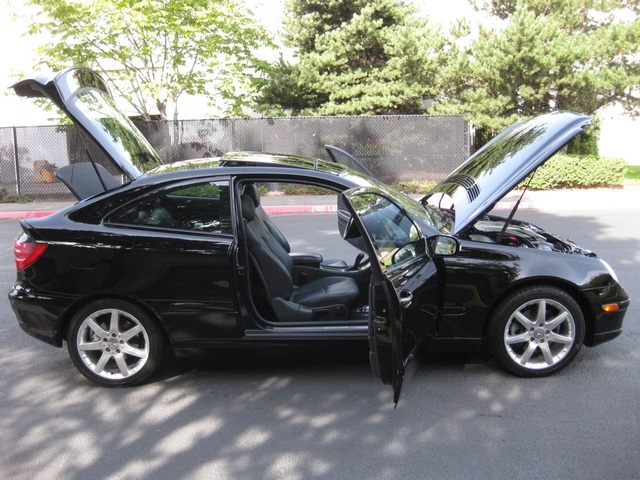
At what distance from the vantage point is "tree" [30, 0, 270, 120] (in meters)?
17.4

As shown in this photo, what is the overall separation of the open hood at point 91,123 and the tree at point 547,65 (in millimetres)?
14501

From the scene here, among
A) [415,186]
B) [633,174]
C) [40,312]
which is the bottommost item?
[40,312]

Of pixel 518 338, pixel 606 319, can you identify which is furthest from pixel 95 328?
pixel 606 319

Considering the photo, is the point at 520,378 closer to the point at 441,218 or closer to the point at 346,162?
the point at 441,218

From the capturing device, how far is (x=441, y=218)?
15.9 feet

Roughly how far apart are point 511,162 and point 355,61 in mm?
18455

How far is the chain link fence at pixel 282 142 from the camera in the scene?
19.0 m

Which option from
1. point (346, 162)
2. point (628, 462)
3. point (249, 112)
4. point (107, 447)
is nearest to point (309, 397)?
point (107, 447)

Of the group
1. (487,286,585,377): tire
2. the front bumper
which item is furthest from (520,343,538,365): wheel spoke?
the front bumper

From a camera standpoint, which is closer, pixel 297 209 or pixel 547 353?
pixel 547 353

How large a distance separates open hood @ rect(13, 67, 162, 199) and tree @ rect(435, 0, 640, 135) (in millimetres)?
14501

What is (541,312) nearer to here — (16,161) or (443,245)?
(443,245)

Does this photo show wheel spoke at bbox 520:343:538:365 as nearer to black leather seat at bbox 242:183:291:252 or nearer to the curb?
black leather seat at bbox 242:183:291:252

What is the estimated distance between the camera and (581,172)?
17438 millimetres
